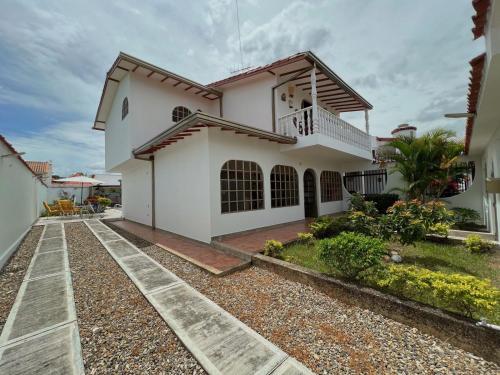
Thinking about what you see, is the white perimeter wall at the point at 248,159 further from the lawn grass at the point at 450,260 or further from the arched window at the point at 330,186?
the lawn grass at the point at 450,260

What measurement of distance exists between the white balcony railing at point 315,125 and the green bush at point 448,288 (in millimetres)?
6294

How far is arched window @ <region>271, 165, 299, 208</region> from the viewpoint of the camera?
9.27m

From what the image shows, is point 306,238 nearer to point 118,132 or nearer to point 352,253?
point 352,253

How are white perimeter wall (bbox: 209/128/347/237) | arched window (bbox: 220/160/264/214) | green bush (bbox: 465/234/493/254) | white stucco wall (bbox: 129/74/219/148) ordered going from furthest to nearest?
white stucco wall (bbox: 129/74/219/148), arched window (bbox: 220/160/264/214), white perimeter wall (bbox: 209/128/347/237), green bush (bbox: 465/234/493/254)

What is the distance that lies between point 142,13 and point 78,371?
30.4 feet

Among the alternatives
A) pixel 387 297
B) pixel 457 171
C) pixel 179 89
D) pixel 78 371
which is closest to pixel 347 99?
pixel 457 171

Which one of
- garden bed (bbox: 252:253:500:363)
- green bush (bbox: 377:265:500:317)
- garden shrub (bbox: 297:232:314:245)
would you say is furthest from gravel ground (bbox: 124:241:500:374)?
garden shrub (bbox: 297:232:314:245)

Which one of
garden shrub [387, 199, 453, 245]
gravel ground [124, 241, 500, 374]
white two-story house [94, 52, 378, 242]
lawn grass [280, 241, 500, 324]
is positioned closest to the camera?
gravel ground [124, 241, 500, 374]

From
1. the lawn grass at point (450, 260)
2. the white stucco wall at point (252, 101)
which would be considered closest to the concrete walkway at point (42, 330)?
the lawn grass at point (450, 260)

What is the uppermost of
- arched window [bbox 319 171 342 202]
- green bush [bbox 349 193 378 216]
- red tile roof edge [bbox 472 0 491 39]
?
red tile roof edge [bbox 472 0 491 39]

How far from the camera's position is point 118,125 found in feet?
37.4

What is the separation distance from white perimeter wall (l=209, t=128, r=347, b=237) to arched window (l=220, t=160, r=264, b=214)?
0.61ft

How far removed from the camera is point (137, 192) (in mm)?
12492

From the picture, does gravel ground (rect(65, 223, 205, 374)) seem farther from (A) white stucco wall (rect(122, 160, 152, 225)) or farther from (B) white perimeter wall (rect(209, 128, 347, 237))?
(A) white stucco wall (rect(122, 160, 152, 225))
